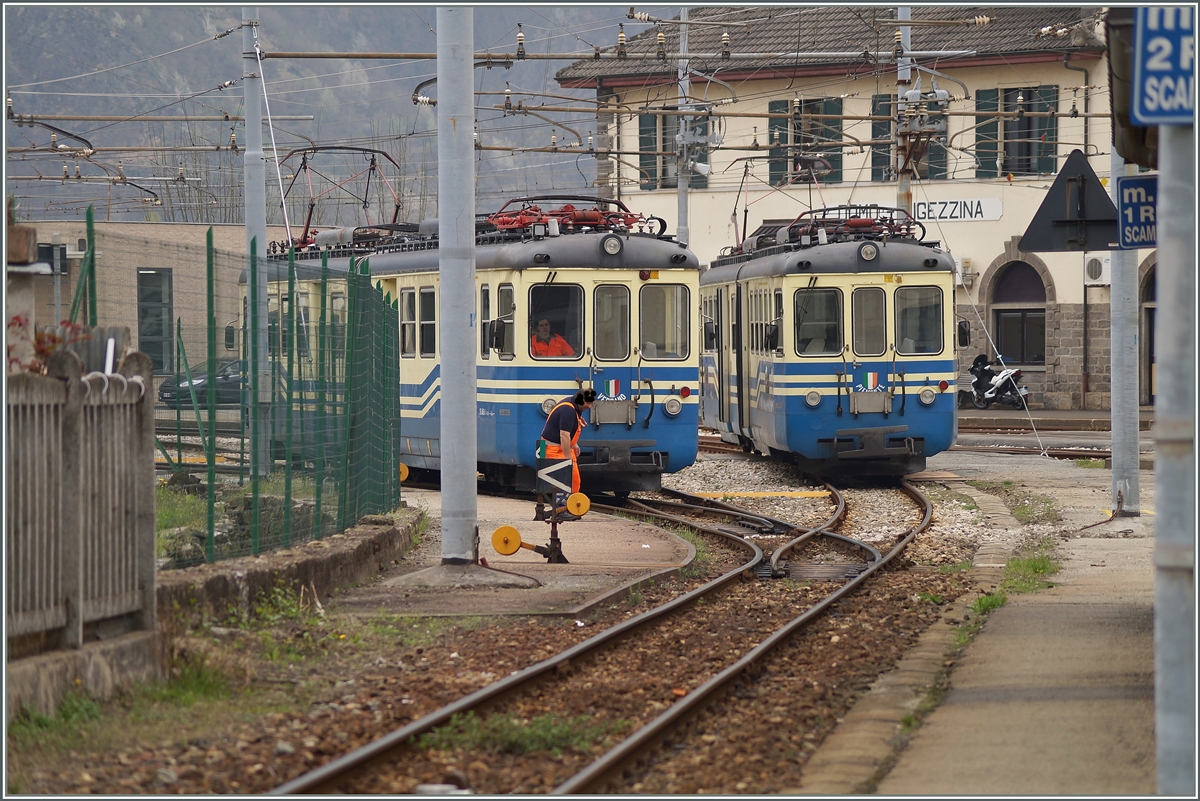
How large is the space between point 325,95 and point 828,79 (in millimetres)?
134294

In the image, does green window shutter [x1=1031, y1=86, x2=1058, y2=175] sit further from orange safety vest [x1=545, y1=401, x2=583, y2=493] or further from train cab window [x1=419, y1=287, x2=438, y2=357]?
orange safety vest [x1=545, y1=401, x2=583, y2=493]

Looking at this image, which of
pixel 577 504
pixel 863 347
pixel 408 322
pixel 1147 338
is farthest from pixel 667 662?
pixel 1147 338

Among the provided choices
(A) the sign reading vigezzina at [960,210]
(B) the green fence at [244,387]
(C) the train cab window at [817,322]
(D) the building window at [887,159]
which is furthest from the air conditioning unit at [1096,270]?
(B) the green fence at [244,387]

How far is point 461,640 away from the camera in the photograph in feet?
33.1

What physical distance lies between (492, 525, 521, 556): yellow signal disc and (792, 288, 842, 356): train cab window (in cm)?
867

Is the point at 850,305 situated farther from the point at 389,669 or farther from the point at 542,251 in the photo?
the point at 389,669

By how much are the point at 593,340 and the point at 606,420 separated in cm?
98

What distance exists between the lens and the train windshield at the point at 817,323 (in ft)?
68.6

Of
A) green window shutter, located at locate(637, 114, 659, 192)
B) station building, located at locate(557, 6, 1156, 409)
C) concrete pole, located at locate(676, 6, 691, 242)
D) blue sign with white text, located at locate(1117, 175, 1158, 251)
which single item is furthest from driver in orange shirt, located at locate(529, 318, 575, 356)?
green window shutter, located at locate(637, 114, 659, 192)

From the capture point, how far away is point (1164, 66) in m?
5.15

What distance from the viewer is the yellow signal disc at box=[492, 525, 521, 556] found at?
1312 centimetres

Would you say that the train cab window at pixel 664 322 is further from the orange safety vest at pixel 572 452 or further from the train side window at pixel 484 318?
the orange safety vest at pixel 572 452

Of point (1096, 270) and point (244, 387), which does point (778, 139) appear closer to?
point (1096, 270)

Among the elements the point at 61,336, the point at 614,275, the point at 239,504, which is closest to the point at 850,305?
the point at 614,275
